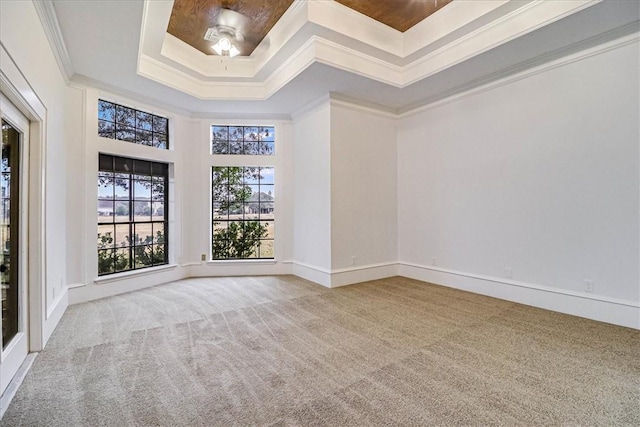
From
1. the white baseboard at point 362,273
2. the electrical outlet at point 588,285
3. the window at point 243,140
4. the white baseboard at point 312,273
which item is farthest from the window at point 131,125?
the electrical outlet at point 588,285

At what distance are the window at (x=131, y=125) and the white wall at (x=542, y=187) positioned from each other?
4.44m

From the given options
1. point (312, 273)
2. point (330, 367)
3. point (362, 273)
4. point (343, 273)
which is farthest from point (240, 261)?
point (330, 367)

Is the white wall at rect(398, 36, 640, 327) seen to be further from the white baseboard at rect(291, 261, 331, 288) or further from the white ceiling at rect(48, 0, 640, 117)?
the white baseboard at rect(291, 261, 331, 288)

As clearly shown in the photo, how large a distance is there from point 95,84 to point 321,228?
3810 mm

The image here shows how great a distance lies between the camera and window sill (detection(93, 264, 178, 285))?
4289 mm

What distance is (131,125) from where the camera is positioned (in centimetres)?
480

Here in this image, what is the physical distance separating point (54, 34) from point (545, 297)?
6.12 m

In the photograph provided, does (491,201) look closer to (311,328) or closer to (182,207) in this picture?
(311,328)

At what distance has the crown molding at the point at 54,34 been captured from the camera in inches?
104

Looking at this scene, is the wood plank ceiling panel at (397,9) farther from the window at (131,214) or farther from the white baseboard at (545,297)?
the window at (131,214)

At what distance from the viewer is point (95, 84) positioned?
423 cm

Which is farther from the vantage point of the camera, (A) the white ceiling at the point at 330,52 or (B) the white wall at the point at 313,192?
(B) the white wall at the point at 313,192

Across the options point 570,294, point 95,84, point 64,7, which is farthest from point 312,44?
point 570,294

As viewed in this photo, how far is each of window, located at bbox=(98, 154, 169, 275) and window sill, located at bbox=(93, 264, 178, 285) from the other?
0.13 m
